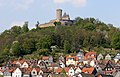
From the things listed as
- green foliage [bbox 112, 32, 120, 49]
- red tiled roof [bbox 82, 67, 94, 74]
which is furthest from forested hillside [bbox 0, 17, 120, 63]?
red tiled roof [bbox 82, 67, 94, 74]

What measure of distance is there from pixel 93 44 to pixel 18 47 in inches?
624

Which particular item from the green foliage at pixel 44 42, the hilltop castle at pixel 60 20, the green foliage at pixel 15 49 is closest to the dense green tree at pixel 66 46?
the green foliage at pixel 44 42

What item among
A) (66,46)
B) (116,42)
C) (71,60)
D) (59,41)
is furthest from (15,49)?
(116,42)

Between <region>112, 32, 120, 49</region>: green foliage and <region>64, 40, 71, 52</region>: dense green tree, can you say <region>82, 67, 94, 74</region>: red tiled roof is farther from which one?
<region>112, 32, 120, 49</region>: green foliage

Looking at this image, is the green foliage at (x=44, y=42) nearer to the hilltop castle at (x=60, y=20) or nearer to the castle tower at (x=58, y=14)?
the hilltop castle at (x=60, y=20)

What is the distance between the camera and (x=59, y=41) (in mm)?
79688

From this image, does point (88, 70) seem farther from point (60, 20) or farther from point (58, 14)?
point (58, 14)

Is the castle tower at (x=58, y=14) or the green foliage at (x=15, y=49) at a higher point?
the castle tower at (x=58, y=14)

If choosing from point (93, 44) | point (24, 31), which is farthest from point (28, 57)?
point (24, 31)

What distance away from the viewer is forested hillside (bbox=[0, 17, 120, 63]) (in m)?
73.7

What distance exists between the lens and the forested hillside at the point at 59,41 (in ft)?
242

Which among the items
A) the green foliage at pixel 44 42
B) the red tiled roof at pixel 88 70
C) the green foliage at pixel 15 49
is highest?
the green foliage at pixel 44 42

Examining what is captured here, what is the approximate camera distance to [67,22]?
99.8m

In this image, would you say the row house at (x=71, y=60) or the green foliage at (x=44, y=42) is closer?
the row house at (x=71, y=60)
